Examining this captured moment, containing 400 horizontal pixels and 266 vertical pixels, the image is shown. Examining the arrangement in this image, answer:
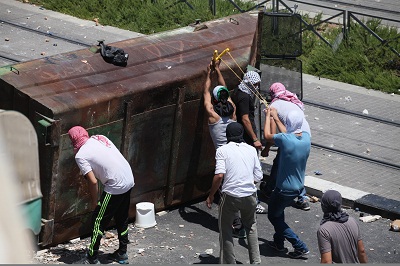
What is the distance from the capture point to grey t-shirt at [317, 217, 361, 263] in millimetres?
6324

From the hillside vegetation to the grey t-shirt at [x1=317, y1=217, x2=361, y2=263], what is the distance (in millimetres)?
8210

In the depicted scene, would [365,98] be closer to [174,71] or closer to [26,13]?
[174,71]

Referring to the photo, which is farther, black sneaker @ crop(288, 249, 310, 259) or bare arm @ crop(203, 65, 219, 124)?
bare arm @ crop(203, 65, 219, 124)

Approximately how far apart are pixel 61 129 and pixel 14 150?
4343 mm

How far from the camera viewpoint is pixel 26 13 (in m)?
18.4

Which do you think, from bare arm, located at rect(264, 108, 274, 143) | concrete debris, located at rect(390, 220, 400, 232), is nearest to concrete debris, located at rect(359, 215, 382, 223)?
concrete debris, located at rect(390, 220, 400, 232)

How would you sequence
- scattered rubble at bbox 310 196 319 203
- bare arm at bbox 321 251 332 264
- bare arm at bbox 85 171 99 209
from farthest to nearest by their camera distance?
scattered rubble at bbox 310 196 319 203 < bare arm at bbox 85 171 99 209 < bare arm at bbox 321 251 332 264

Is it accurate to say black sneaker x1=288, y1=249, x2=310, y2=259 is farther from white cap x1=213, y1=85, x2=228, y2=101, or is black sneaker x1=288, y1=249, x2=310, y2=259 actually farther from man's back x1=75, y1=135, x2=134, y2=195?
man's back x1=75, y1=135, x2=134, y2=195

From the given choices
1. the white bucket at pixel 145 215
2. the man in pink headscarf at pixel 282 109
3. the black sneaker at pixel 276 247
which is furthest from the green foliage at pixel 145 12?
the black sneaker at pixel 276 247

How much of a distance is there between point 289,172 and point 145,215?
5.27 feet

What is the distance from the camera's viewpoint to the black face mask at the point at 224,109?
28.2 ft

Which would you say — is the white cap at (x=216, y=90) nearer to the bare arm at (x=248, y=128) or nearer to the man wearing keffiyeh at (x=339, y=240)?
the bare arm at (x=248, y=128)

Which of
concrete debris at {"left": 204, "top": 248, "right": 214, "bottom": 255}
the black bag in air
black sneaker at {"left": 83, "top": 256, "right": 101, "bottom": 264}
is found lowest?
concrete debris at {"left": 204, "top": 248, "right": 214, "bottom": 255}

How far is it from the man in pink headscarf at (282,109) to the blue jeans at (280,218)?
2.40ft
